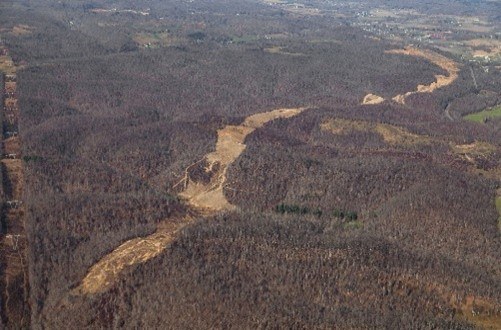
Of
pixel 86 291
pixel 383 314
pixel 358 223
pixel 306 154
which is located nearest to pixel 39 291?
pixel 86 291

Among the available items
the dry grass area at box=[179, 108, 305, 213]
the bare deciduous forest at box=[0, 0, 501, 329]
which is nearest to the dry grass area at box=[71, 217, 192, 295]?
the bare deciduous forest at box=[0, 0, 501, 329]

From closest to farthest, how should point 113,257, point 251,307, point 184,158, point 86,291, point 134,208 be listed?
point 251,307
point 86,291
point 113,257
point 134,208
point 184,158

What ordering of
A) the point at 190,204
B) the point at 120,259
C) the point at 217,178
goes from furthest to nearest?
the point at 217,178 < the point at 190,204 < the point at 120,259

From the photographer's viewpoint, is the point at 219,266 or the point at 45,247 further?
the point at 45,247

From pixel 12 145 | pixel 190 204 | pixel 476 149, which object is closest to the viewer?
pixel 190 204

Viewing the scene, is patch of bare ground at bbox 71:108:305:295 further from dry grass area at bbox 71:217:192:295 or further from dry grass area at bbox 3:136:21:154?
dry grass area at bbox 3:136:21:154

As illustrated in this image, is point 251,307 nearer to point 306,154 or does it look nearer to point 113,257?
point 113,257

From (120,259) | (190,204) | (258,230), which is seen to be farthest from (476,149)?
(120,259)

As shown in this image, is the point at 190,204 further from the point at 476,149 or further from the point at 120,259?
the point at 476,149

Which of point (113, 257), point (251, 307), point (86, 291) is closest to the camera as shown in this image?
point (251, 307)
